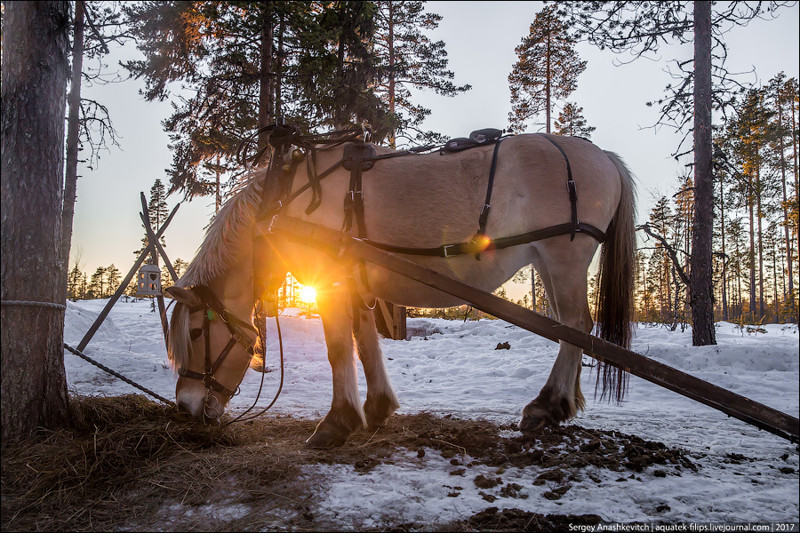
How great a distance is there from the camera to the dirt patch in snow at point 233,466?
5.76ft

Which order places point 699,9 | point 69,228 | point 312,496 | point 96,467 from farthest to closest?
point 69,228 → point 699,9 → point 96,467 → point 312,496

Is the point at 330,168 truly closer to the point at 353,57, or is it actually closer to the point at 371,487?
the point at 371,487

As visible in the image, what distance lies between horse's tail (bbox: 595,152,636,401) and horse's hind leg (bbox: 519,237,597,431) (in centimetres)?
29

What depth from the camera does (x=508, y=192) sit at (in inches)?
120

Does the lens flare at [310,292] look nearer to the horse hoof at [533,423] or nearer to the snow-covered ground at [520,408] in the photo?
the snow-covered ground at [520,408]

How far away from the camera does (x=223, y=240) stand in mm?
3236

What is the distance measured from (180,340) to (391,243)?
1.70m

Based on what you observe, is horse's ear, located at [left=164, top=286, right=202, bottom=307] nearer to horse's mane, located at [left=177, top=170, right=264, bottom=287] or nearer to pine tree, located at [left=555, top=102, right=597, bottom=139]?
horse's mane, located at [left=177, top=170, right=264, bottom=287]

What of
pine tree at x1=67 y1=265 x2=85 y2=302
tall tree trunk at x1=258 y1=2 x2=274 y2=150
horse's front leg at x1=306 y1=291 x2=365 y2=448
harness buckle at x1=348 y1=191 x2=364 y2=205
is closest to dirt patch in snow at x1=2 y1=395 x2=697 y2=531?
horse's front leg at x1=306 y1=291 x2=365 y2=448

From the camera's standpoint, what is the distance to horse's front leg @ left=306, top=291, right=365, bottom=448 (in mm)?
2912

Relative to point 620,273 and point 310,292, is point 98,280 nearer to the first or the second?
point 310,292

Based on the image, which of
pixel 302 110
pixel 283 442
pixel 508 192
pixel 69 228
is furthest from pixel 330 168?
pixel 69 228

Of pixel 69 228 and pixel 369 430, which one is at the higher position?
pixel 69 228

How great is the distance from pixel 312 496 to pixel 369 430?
127 centimetres
